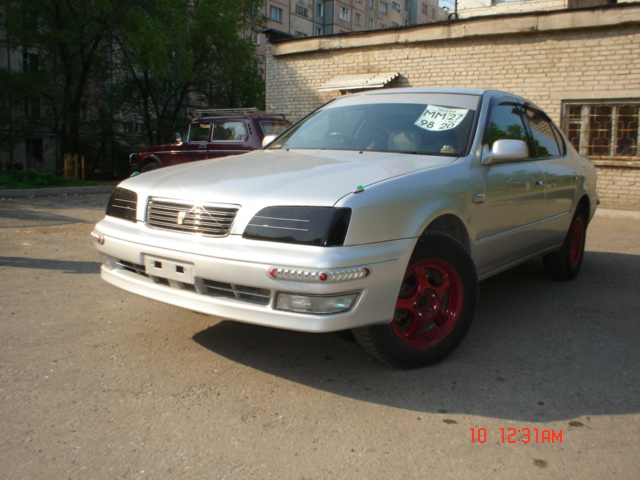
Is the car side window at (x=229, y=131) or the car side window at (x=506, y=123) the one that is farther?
the car side window at (x=229, y=131)

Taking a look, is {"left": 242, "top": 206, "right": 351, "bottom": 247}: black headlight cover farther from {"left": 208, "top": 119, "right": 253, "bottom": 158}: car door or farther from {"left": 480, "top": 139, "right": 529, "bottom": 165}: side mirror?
{"left": 208, "top": 119, "right": 253, "bottom": 158}: car door

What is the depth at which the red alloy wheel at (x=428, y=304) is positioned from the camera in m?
3.29

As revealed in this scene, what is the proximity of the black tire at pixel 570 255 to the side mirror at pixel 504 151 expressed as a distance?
1813 millimetres

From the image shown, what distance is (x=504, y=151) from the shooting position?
386 centimetres

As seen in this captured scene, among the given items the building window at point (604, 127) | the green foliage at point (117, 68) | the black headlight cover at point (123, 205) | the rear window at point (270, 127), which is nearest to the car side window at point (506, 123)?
the black headlight cover at point (123, 205)

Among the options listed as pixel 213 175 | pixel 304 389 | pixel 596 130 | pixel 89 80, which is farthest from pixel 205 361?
pixel 89 80

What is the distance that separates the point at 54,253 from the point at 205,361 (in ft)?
12.4

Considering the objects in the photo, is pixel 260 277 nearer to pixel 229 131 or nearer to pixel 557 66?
pixel 229 131

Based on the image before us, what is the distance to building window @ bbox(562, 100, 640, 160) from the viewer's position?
12188mm

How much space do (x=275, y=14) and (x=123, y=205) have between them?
49560 millimetres

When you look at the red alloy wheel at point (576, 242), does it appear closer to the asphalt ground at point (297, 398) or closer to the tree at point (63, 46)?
the asphalt ground at point (297, 398)

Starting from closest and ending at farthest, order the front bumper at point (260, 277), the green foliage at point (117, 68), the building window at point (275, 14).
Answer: the front bumper at point (260, 277) → the green foliage at point (117, 68) → the building window at point (275, 14)

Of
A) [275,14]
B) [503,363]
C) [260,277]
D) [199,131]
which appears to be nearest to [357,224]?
[260,277]

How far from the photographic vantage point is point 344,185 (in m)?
3.04
